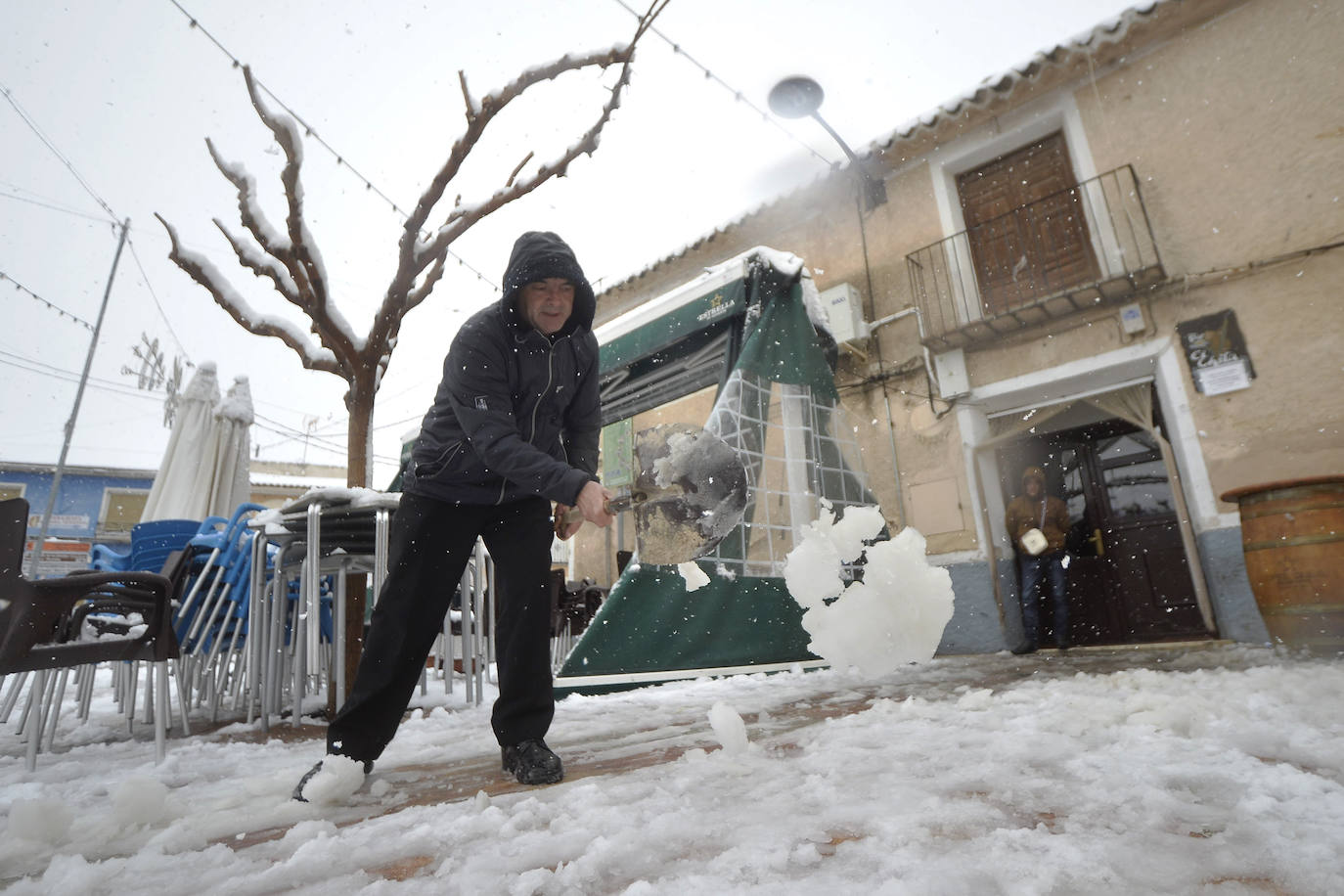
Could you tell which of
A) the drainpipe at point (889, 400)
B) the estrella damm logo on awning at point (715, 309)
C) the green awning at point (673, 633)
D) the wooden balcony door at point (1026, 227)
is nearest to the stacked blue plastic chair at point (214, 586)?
the green awning at point (673, 633)

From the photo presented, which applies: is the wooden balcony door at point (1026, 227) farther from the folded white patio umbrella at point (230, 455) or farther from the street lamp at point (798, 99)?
the folded white patio umbrella at point (230, 455)

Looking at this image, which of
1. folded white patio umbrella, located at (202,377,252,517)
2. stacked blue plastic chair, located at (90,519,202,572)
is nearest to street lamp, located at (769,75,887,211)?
folded white patio umbrella, located at (202,377,252,517)

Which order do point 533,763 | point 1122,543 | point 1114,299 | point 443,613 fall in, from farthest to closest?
point 1122,543, point 1114,299, point 443,613, point 533,763

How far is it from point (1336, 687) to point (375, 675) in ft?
9.50

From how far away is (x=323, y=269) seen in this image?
11.1ft

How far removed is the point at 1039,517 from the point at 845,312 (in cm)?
270

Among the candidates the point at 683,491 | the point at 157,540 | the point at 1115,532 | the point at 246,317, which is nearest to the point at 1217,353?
the point at 1115,532

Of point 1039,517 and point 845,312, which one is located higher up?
point 845,312

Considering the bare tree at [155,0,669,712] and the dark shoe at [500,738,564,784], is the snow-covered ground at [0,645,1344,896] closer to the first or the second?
the dark shoe at [500,738,564,784]

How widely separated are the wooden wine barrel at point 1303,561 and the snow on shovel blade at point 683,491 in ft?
11.0

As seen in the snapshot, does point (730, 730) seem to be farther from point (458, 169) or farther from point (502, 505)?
point (458, 169)

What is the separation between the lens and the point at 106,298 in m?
9.34

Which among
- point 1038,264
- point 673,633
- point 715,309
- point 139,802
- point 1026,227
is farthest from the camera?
point 1026,227

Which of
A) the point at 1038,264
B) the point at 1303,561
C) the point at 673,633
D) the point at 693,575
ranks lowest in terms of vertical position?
the point at 673,633
